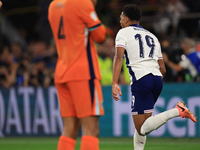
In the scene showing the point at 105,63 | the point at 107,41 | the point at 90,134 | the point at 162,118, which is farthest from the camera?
the point at 107,41

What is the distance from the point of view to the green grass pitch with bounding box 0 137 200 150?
8016mm

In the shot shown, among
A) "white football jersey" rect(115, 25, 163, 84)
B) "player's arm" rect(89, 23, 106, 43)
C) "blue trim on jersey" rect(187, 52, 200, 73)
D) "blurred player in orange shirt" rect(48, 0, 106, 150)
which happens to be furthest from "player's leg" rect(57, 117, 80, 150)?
"blue trim on jersey" rect(187, 52, 200, 73)

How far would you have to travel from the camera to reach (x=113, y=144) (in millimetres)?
8766

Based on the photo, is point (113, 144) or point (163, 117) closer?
point (163, 117)

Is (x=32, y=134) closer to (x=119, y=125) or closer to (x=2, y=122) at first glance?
(x=2, y=122)

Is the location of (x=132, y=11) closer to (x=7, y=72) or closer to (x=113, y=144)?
(x=113, y=144)

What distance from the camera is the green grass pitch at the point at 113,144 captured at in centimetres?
802

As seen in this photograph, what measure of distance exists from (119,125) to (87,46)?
18.3 feet

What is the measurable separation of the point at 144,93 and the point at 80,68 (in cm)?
131

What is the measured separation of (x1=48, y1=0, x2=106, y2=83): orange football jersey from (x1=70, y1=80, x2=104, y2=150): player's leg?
0.11m

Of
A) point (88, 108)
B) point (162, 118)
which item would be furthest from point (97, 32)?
point (162, 118)

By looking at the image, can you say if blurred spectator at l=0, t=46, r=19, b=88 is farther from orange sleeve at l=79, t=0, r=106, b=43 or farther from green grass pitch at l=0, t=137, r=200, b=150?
orange sleeve at l=79, t=0, r=106, b=43

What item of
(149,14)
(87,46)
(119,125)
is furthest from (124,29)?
(149,14)

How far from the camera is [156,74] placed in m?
5.36
